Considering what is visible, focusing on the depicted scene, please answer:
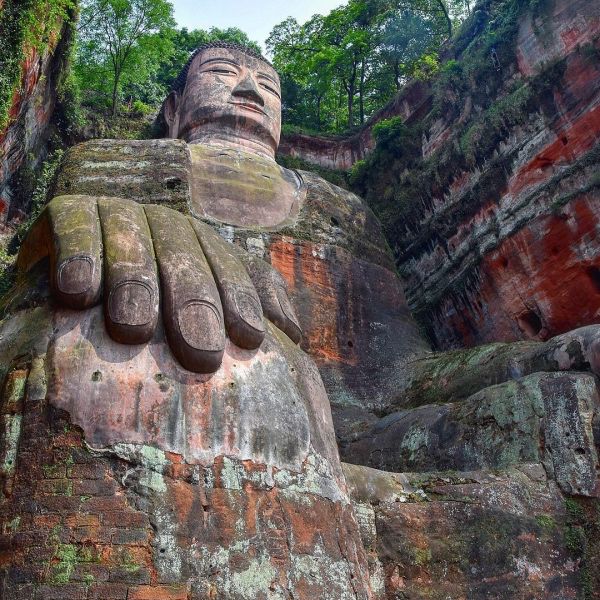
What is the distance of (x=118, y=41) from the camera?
61.0 feet

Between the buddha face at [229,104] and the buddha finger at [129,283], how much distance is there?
5698 millimetres

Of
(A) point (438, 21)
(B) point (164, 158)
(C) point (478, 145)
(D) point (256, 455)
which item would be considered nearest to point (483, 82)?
(C) point (478, 145)

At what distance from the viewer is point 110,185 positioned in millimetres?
8148

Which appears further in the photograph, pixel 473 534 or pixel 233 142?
pixel 233 142

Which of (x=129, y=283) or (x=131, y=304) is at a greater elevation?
(x=129, y=283)

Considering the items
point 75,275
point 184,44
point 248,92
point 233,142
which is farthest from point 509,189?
point 184,44

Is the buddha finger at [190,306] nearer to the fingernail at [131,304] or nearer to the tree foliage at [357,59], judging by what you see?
the fingernail at [131,304]

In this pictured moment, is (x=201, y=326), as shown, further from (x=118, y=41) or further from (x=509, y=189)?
A: (x=118, y=41)

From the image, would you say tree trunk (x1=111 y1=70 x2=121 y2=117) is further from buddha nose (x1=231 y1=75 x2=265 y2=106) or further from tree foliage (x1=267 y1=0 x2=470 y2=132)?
buddha nose (x1=231 y1=75 x2=265 y2=106)

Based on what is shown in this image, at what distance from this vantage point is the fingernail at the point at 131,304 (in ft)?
13.9

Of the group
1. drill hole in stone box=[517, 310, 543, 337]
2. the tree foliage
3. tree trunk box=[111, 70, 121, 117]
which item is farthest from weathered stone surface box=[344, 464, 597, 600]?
the tree foliage

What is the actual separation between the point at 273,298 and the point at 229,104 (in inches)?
233

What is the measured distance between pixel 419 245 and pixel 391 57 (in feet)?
35.8

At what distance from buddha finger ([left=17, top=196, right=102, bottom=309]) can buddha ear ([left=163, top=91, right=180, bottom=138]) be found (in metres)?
6.28
